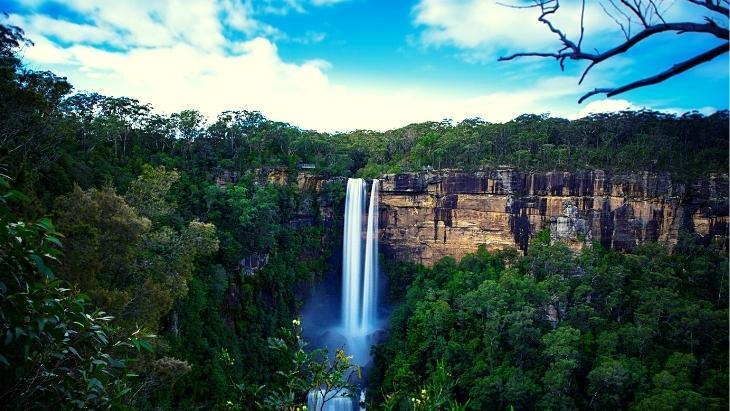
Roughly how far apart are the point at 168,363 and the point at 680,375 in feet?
44.3

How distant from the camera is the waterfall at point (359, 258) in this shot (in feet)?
78.9

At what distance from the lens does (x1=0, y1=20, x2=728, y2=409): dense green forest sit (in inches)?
204

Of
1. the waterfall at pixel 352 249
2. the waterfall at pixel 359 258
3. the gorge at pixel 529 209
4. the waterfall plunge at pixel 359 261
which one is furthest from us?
the waterfall at pixel 352 249

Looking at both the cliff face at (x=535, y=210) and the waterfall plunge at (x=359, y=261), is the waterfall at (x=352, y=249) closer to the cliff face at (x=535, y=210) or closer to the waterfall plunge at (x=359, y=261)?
the waterfall plunge at (x=359, y=261)

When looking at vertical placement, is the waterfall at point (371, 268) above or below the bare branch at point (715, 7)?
below

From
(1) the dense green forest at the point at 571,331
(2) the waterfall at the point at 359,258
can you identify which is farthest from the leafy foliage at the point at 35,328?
(2) the waterfall at the point at 359,258

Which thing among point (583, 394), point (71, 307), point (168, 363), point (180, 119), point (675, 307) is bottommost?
point (583, 394)

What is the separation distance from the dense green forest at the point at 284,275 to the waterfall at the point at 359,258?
3.09 feet

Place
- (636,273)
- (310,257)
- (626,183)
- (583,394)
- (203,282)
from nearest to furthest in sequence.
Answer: (583,394), (203,282), (636,273), (626,183), (310,257)

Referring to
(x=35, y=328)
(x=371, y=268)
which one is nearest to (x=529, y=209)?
(x=371, y=268)

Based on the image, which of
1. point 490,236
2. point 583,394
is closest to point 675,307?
point 583,394

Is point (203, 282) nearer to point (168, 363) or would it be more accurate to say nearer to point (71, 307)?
point (168, 363)

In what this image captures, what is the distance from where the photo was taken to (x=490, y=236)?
22.2 metres

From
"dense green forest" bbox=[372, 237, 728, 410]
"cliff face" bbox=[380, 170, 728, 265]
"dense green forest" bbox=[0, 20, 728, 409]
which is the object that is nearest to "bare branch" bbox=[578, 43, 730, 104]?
"dense green forest" bbox=[0, 20, 728, 409]
